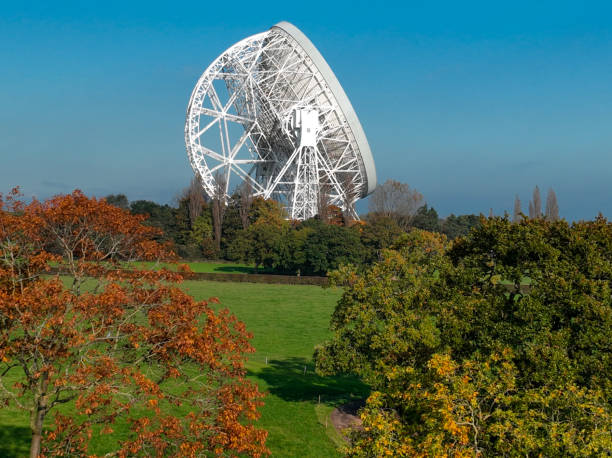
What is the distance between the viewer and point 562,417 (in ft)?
38.2

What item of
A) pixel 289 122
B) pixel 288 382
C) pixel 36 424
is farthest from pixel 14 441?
pixel 289 122

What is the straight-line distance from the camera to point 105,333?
12.0 meters

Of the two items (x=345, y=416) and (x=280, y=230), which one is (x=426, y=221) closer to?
(x=280, y=230)

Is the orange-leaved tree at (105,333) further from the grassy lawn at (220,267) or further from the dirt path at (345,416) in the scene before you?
the grassy lawn at (220,267)

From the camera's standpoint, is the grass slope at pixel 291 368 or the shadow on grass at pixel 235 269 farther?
the shadow on grass at pixel 235 269

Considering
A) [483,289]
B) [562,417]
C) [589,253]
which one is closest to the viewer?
[562,417]

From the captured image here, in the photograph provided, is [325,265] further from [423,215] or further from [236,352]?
[236,352]

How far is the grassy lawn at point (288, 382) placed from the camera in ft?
62.8

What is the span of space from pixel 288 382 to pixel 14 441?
1209cm

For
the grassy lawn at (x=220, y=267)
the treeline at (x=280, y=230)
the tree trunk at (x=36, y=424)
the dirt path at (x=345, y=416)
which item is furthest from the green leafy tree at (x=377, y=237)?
the tree trunk at (x=36, y=424)

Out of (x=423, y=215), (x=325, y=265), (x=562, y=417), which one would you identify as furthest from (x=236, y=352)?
(x=423, y=215)

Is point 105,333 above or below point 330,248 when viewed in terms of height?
below

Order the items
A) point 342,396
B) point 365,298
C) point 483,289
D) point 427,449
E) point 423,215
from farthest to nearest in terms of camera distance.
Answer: point 423,215 → point 342,396 → point 365,298 → point 483,289 → point 427,449

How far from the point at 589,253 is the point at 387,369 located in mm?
5971
